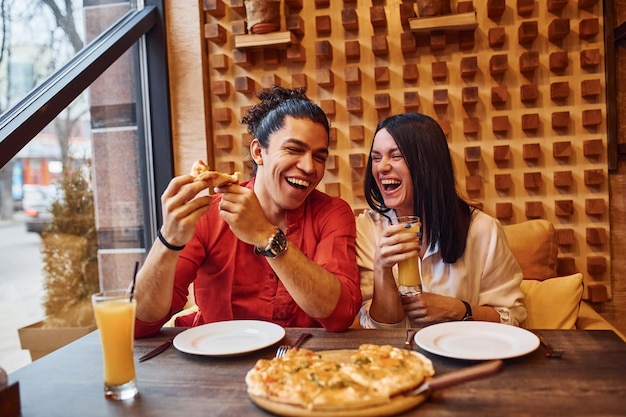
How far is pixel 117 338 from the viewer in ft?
3.83

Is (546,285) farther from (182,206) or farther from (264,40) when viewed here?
(264,40)

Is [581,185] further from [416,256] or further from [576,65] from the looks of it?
[416,256]

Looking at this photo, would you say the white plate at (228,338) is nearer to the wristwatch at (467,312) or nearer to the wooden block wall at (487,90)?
the wristwatch at (467,312)

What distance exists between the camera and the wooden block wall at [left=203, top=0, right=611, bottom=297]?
2865 mm

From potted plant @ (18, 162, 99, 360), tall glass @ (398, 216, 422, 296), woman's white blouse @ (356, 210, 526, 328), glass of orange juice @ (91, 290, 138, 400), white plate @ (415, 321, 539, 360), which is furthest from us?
potted plant @ (18, 162, 99, 360)

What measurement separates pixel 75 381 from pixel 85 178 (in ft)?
6.18

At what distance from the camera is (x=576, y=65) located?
2867 millimetres

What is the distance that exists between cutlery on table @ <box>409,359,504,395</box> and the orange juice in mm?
590

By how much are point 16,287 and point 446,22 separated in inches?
95.7

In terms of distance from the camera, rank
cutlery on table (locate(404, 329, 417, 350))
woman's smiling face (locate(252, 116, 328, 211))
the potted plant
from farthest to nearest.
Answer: the potted plant < woman's smiling face (locate(252, 116, 328, 211)) < cutlery on table (locate(404, 329, 417, 350))

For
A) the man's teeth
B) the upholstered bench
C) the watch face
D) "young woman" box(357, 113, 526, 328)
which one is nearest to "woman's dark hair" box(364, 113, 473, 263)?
"young woman" box(357, 113, 526, 328)

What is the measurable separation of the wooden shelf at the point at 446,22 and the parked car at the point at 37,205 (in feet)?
6.58

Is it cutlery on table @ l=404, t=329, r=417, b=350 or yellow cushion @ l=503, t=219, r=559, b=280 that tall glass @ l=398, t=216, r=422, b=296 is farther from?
yellow cushion @ l=503, t=219, r=559, b=280

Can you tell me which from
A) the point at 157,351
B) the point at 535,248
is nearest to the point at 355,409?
the point at 157,351
